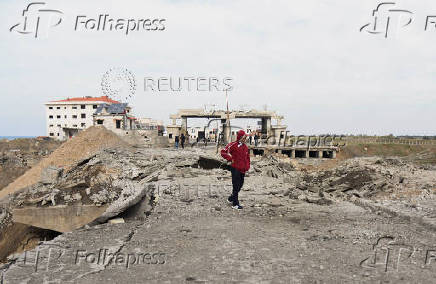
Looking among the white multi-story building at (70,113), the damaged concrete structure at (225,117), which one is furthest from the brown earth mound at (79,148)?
the white multi-story building at (70,113)

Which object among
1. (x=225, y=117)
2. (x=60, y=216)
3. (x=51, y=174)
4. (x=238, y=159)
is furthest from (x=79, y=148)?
(x=238, y=159)

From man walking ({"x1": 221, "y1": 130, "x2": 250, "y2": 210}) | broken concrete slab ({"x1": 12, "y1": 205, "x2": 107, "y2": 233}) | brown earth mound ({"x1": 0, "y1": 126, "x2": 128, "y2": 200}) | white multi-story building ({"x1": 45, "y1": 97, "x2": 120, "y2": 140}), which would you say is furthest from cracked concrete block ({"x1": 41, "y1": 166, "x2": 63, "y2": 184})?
white multi-story building ({"x1": 45, "y1": 97, "x2": 120, "y2": 140})

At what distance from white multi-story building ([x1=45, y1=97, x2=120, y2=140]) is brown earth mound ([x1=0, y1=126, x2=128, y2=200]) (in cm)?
4900

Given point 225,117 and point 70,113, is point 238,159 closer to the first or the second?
point 225,117

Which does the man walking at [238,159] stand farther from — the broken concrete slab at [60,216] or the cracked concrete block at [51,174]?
the cracked concrete block at [51,174]

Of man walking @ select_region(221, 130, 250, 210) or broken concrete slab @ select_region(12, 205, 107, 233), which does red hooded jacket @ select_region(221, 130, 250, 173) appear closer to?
man walking @ select_region(221, 130, 250, 210)

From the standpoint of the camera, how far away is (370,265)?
395 centimetres

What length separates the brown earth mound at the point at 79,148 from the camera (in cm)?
2909

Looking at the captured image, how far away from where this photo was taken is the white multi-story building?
7956cm

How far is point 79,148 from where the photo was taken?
31453 mm

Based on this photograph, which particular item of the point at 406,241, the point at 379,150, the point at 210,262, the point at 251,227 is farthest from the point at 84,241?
the point at 379,150

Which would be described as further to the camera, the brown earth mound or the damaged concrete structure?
the damaged concrete structure

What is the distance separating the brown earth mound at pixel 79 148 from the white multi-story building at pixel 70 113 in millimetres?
49001

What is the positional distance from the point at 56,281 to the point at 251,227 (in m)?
3.23
